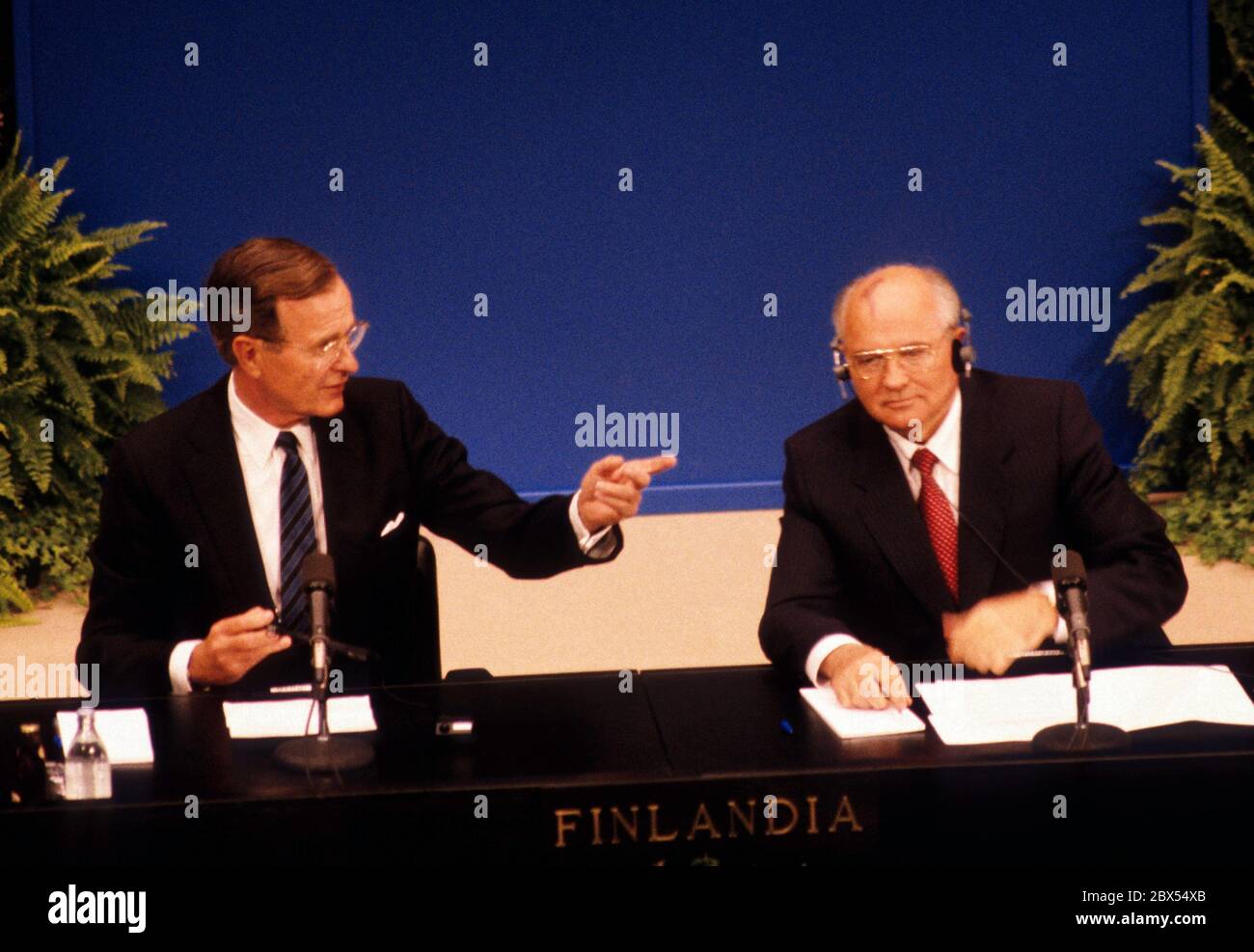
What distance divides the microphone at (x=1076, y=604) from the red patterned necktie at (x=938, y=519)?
0.66 metres

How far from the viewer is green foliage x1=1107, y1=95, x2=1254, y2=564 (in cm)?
750

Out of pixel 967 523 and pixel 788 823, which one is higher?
pixel 967 523

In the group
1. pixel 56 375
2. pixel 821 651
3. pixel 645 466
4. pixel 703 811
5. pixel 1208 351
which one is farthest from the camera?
pixel 1208 351

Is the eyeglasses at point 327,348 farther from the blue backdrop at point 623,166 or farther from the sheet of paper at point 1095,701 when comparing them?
the blue backdrop at point 623,166

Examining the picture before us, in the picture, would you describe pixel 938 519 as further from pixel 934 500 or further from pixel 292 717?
pixel 292 717

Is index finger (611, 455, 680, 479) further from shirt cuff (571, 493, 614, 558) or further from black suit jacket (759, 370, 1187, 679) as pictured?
black suit jacket (759, 370, 1187, 679)

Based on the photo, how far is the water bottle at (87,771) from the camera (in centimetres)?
309

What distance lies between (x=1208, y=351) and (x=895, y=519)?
411cm

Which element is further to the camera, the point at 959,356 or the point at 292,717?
the point at 959,356

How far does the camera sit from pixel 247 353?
4.09 m

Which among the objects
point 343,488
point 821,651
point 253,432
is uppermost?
point 253,432

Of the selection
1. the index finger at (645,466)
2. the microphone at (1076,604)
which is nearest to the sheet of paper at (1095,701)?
the microphone at (1076,604)

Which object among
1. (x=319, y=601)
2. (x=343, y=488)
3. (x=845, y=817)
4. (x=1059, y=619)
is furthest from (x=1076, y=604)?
(x=343, y=488)

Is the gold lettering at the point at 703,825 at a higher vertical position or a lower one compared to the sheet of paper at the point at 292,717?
lower
